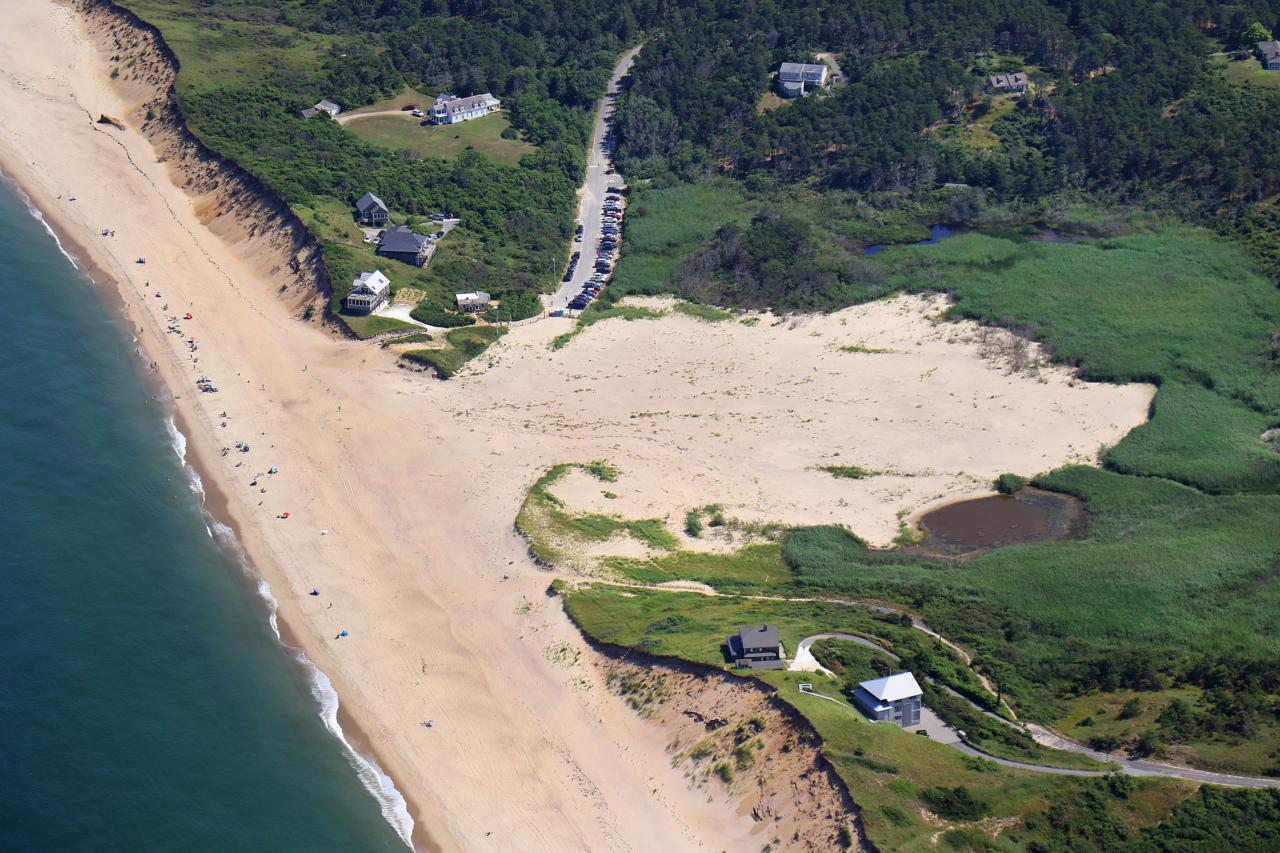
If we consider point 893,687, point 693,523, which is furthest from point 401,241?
point 893,687

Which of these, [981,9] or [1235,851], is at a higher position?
[981,9]

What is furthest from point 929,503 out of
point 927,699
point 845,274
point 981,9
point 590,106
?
point 981,9

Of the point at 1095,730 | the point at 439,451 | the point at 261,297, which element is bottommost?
the point at 1095,730

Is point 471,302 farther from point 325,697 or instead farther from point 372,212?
point 325,697

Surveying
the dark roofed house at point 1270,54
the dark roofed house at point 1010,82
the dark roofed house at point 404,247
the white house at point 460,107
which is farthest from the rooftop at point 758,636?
the dark roofed house at point 1270,54

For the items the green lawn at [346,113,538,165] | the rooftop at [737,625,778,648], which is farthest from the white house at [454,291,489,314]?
the rooftop at [737,625,778,648]

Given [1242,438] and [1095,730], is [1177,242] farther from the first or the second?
[1095,730]
